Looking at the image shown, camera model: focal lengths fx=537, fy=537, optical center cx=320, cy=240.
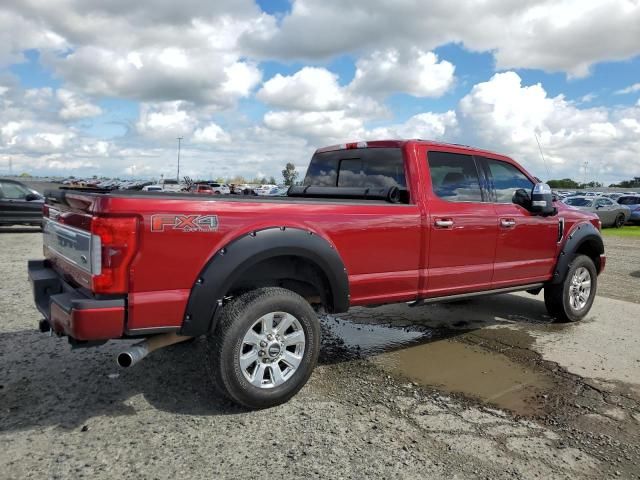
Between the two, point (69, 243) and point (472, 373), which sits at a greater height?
point (69, 243)

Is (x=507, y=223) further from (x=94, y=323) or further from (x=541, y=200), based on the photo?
(x=94, y=323)

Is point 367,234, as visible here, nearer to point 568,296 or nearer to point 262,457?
point 262,457

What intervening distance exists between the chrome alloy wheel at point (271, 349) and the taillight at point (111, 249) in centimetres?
92

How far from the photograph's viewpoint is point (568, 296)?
6.16 meters

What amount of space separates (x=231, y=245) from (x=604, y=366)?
11.6 ft

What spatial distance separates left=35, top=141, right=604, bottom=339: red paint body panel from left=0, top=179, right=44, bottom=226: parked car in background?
39.2ft

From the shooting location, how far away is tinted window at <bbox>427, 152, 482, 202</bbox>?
479cm

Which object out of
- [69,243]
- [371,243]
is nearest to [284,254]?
[371,243]

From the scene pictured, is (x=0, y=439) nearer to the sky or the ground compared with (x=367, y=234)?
nearer to the ground

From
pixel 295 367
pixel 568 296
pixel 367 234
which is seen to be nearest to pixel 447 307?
pixel 568 296

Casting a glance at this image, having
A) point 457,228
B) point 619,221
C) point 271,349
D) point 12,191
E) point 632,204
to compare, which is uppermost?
point 632,204

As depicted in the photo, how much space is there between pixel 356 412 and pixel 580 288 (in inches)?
155

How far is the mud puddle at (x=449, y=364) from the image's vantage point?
4.09m

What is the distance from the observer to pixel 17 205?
14.4 m
